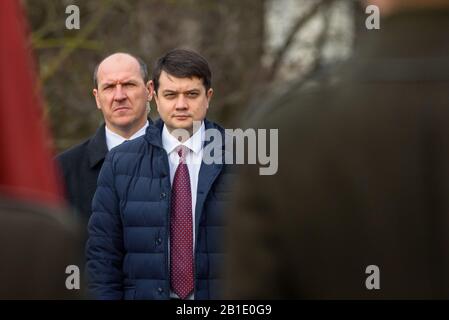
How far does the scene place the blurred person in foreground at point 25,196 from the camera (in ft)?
7.11

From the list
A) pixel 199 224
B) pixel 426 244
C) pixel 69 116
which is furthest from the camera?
pixel 69 116

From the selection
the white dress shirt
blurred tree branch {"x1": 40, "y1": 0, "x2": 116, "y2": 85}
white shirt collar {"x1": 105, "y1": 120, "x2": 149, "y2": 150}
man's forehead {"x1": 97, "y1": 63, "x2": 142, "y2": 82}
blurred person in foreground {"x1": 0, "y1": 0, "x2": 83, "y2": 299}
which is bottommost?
blurred person in foreground {"x1": 0, "y1": 0, "x2": 83, "y2": 299}

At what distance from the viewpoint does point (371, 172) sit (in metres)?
2.24

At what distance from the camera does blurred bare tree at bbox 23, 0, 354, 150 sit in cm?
1479

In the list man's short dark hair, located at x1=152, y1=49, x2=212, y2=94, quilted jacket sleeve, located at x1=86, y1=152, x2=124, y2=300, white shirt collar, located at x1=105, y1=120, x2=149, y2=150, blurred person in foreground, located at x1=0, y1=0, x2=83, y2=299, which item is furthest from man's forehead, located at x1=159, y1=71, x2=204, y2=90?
blurred person in foreground, located at x1=0, y1=0, x2=83, y2=299

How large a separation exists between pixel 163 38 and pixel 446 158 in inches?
541

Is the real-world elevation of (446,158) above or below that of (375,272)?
above

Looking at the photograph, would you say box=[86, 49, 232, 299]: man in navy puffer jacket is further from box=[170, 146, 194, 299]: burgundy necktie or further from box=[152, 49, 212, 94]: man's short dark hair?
box=[152, 49, 212, 94]: man's short dark hair

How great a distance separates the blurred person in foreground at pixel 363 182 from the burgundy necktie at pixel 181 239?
277 cm

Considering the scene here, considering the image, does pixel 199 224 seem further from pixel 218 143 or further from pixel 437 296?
pixel 437 296

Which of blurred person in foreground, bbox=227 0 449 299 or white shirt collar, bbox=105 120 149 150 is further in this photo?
white shirt collar, bbox=105 120 149 150

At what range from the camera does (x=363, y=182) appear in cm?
223
